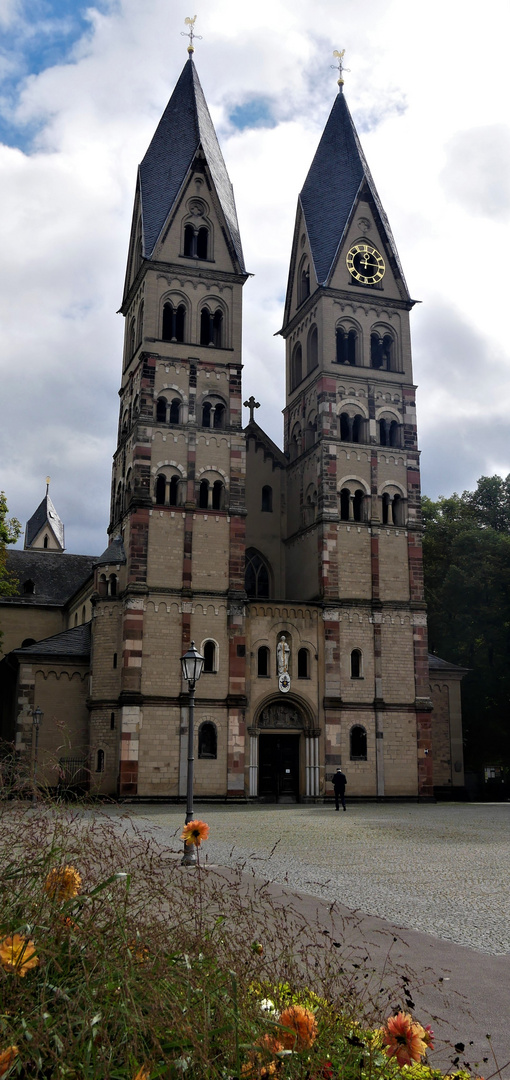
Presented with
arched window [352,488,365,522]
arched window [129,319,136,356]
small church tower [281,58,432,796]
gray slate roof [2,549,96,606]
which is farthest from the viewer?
gray slate roof [2,549,96,606]

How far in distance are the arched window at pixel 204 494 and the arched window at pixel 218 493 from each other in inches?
15.5

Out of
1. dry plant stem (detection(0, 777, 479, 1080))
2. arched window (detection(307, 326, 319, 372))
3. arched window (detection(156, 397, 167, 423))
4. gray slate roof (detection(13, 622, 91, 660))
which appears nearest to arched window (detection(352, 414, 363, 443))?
arched window (detection(307, 326, 319, 372))

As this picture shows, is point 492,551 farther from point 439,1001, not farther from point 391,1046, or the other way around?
point 391,1046

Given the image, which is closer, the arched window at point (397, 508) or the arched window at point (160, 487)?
the arched window at point (160, 487)

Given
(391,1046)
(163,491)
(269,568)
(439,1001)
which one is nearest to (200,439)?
→ (163,491)

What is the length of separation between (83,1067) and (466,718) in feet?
157

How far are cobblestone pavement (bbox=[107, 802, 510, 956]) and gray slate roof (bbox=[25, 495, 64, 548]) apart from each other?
58626 mm

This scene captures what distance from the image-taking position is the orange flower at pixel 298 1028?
3564 millimetres

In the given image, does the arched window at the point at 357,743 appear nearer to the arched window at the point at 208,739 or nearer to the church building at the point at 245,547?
the church building at the point at 245,547

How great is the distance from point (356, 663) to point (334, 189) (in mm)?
24287

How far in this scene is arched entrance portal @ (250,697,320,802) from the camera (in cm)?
3900

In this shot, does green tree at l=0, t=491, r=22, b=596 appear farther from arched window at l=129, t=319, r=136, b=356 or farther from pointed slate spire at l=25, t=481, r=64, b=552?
pointed slate spire at l=25, t=481, r=64, b=552

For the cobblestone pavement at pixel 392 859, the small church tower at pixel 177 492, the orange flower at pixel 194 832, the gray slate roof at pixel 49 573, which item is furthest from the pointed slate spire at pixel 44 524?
the orange flower at pixel 194 832

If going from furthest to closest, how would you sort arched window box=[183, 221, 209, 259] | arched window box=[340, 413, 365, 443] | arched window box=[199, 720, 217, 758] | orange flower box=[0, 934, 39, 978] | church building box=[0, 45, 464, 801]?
arched window box=[183, 221, 209, 259], arched window box=[340, 413, 365, 443], church building box=[0, 45, 464, 801], arched window box=[199, 720, 217, 758], orange flower box=[0, 934, 39, 978]
